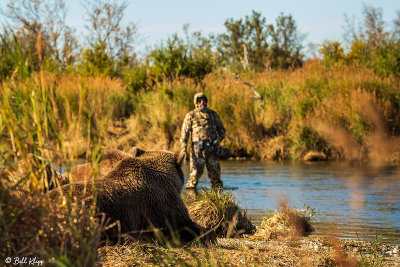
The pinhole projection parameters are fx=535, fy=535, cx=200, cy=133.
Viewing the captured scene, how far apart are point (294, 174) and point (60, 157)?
13.4 meters

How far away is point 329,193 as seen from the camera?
12617mm

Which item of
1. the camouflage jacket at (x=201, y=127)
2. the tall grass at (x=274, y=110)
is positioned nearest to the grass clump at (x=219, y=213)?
the camouflage jacket at (x=201, y=127)

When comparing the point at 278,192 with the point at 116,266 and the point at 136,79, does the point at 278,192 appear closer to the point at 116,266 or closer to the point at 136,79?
the point at 116,266

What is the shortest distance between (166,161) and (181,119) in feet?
54.8

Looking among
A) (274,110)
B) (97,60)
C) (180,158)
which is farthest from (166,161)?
(97,60)

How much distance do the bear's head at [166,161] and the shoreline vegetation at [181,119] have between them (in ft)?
3.03

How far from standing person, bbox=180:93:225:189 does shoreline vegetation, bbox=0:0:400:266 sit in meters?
2.69

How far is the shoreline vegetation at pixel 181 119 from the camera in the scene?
345cm

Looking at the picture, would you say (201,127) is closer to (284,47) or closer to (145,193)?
(145,193)

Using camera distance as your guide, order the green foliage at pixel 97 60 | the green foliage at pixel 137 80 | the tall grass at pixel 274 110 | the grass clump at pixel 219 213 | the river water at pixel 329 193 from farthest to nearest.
Result: the green foliage at pixel 97 60 < the green foliage at pixel 137 80 < the tall grass at pixel 274 110 < the river water at pixel 329 193 < the grass clump at pixel 219 213

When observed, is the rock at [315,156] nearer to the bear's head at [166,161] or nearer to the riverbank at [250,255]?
the riverbank at [250,255]

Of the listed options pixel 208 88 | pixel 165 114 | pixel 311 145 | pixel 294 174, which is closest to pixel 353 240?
pixel 294 174

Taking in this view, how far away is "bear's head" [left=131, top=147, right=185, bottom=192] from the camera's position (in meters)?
6.50

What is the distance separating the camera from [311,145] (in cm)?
2041
